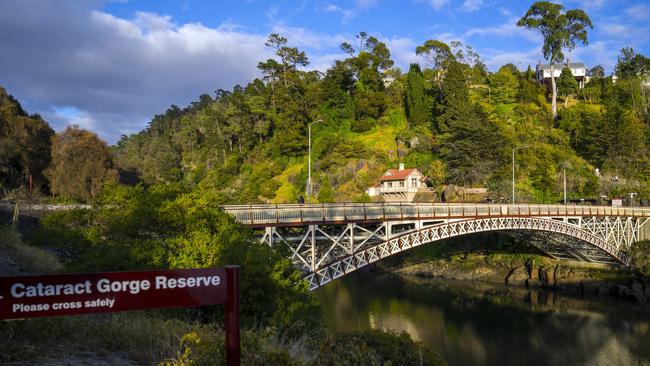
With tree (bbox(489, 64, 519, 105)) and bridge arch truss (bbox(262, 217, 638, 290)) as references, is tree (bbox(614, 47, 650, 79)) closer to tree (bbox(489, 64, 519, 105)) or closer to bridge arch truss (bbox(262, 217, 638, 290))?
tree (bbox(489, 64, 519, 105))

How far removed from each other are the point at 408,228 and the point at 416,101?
4963 cm

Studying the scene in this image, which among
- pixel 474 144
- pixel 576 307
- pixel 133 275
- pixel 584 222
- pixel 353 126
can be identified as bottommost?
pixel 576 307

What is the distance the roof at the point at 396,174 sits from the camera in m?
66.2

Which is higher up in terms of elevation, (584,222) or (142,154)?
(142,154)

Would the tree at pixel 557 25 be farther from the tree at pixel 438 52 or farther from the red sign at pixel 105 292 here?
the red sign at pixel 105 292

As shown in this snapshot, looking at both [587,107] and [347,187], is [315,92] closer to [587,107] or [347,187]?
[347,187]

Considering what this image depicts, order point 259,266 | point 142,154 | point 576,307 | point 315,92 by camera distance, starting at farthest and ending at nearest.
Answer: point 142,154, point 315,92, point 576,307, point 259,266

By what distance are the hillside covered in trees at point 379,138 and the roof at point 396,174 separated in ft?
10.0

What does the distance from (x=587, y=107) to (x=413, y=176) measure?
124 ft

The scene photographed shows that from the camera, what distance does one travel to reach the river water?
30.4 meters

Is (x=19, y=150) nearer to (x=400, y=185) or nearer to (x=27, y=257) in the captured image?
(x=27, y=257)

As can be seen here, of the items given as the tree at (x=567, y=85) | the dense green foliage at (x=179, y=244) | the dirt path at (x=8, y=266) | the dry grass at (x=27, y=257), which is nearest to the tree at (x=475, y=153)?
the tree at (x=567, y=85)

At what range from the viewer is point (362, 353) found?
9.40m

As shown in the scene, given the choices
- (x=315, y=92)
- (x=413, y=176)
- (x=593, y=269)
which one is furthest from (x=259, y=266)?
(x=315, y=92)
